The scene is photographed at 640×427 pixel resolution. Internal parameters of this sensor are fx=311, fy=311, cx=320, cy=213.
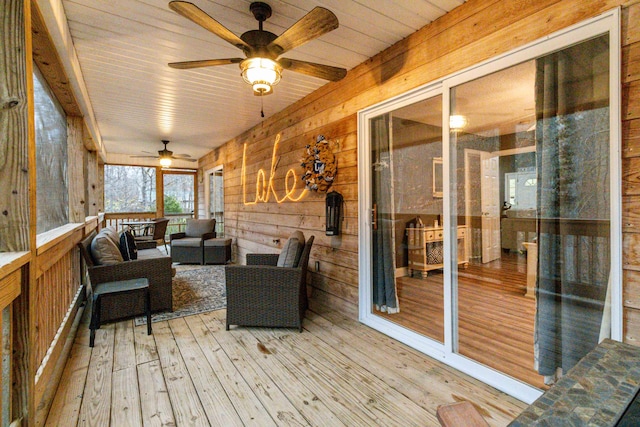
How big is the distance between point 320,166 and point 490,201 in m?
1.73

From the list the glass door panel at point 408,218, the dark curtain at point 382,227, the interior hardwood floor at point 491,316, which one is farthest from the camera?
the dark curtain at point 382,227

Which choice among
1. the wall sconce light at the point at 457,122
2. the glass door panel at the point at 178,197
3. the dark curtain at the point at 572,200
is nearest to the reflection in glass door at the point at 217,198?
the glass door panel at the point at 178,197

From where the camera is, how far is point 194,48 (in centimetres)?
262

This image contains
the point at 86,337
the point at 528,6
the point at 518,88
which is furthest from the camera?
the point at 86,337

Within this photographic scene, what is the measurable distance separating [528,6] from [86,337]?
4136mm

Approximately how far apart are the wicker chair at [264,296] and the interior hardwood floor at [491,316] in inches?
35.5

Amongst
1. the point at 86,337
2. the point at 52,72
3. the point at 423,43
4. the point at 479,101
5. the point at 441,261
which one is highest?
the point at 423,43

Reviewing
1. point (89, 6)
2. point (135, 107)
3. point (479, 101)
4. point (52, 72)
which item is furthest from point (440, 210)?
point (135, 107)

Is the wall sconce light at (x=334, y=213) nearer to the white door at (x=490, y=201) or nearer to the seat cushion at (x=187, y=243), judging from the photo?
the white door at (x=490, y=201)

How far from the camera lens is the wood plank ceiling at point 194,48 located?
2.11 m

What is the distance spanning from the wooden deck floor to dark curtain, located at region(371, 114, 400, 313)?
14.3 inches

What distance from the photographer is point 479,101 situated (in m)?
2.19

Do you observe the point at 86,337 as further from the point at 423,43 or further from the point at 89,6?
the point at 423,43

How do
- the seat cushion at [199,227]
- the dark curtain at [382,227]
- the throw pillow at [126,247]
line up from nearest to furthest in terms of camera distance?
the dark curtain at [382,227]
the throw pillow at [126,247]
the seat cushion at [199,227]
